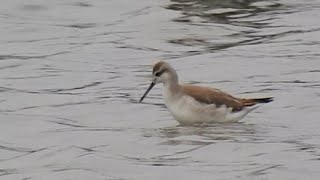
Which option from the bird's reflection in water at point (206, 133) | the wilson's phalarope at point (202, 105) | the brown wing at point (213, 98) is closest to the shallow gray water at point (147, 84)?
the bird's reflection in water at point (206, 133)

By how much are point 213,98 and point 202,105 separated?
135mm

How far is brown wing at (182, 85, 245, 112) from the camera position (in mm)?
11886

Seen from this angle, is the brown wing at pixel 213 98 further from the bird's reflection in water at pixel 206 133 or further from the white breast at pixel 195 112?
the bird's reflection in water at pixel 206 133

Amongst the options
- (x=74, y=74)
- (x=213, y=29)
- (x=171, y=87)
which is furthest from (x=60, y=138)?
(x=213, y=29)

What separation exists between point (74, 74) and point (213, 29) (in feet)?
11.8

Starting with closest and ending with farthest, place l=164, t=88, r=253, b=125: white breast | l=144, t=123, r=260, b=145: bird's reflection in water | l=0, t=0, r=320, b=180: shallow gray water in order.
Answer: l=0, t=0, r=320, b=180: shallow gray water
l=144, t=123, r=260, b=145: bird's reflection in water
l=164, t=88, r=253, b=125: white breast

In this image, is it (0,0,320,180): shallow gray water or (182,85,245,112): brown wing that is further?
(182,85,245,112): brown wing

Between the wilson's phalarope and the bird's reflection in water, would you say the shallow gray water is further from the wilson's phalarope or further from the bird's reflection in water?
the wilson's phalarope

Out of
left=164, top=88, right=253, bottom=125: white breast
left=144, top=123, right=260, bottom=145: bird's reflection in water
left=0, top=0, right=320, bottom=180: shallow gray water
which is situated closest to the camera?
left=0, top=0, right=320, bottom=180: shallow gray water

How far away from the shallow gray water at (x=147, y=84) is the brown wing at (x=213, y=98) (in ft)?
0.73

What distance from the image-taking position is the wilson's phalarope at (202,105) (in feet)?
39.0

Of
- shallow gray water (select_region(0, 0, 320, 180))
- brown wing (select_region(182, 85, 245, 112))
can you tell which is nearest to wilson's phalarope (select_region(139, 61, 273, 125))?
Result: brown wing (select_region(182, 85, 245, 112))

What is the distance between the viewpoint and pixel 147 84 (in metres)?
14.4

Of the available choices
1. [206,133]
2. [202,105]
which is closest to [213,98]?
[202,105]
